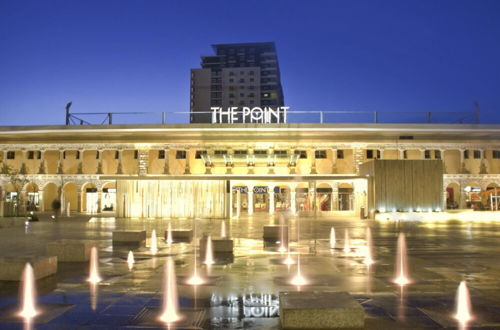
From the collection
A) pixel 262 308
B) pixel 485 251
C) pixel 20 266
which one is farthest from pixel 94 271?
pixel 485 251

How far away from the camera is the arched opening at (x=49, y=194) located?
55213 millimetres

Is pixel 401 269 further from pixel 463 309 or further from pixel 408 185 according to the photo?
pixel 408 185

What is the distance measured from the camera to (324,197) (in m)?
51.8

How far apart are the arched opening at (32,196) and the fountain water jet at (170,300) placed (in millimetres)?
48016

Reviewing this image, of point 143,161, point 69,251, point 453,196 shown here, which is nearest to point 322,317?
point 69,251

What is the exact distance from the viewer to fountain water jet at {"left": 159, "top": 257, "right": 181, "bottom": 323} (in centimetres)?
722

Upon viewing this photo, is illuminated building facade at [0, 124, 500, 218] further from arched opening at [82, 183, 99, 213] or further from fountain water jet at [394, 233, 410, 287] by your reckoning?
fountain water jet at [394, 233, 410, 287]

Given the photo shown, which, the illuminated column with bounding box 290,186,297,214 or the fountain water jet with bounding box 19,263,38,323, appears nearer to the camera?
the fountain water jet with bounding box 19,263,38,323

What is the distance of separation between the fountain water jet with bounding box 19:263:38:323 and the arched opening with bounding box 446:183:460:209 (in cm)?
5261

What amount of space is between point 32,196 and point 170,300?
52810 mm

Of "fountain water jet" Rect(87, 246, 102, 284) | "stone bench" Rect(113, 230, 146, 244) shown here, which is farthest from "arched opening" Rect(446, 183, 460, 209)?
"fountain water jet" Rect(87, 246, 102, 284)

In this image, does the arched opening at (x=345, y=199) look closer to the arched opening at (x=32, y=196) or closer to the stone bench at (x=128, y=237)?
the arched opening at (x=32, y=196)

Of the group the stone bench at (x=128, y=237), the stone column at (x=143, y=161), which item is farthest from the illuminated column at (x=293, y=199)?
the stone bench at (x=128, y=237)

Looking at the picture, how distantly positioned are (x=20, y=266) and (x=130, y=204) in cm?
3277
